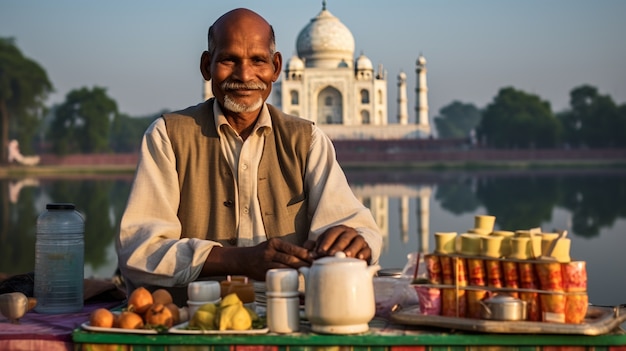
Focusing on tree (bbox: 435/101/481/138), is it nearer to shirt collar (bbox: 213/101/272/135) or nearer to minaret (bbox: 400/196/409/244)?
minaret (bbox: 400/196/409/244)

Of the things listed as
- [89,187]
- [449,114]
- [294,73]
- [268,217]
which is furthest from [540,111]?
[449,114]

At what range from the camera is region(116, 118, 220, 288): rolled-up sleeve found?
1.59 meters

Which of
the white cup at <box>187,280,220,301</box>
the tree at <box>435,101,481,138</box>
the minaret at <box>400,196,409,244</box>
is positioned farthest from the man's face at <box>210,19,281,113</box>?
the tree at <box>435,101,481,138</box>

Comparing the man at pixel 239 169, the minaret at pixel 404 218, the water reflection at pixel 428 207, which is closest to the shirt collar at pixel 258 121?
the man at pixel 239 169

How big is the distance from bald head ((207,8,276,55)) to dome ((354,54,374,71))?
25.2 metres

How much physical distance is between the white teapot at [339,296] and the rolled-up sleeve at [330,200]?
1.02ft

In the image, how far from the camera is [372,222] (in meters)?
1.73

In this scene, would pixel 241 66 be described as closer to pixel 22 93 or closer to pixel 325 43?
pixel 325 43

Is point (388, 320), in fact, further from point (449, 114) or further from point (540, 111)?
point (449, 114)

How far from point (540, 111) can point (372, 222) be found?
27134mm

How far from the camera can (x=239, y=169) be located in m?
1.78

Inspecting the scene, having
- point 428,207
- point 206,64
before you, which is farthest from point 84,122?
point 206,64

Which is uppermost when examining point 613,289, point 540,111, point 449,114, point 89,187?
point 449,114

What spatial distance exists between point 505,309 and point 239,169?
0.63m
